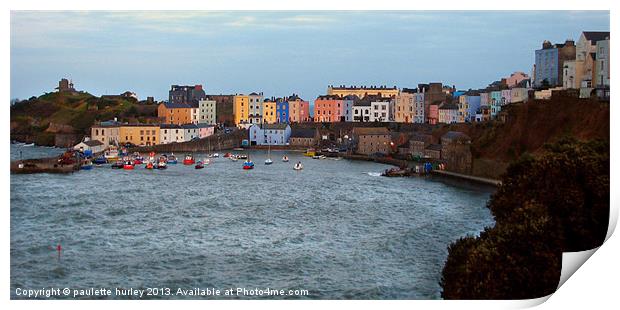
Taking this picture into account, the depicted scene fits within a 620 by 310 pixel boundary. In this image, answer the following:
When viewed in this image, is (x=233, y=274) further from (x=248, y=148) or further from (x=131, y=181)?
(x=248, y=148)

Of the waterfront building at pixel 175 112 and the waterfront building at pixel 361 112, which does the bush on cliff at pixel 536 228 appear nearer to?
the waterfront building at pixel 175 112

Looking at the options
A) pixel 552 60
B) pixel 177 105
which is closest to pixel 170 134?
pixel 177 105

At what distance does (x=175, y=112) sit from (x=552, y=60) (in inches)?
444

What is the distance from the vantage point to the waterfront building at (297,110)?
25.8 meters

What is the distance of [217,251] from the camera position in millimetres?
6859

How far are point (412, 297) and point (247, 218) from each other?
3.37m

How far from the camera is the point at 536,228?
17.3 feet

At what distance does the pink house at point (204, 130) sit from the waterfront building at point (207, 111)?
128 cm

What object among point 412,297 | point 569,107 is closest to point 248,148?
point 569,107

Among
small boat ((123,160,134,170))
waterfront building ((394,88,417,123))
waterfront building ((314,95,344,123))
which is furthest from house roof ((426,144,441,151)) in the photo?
waterfront building ((314,95,344,123))

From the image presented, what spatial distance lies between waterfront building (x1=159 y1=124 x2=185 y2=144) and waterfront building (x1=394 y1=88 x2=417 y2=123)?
22.4 feet

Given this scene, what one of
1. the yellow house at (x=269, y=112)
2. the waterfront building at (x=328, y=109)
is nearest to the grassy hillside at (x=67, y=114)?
the yellow house at (x=269, y=112)

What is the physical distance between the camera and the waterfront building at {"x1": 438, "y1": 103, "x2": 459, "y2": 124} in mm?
21797

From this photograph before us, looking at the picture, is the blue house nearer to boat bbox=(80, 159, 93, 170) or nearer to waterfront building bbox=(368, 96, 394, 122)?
waterfront building bbox=(368, 96, 394, 122)
